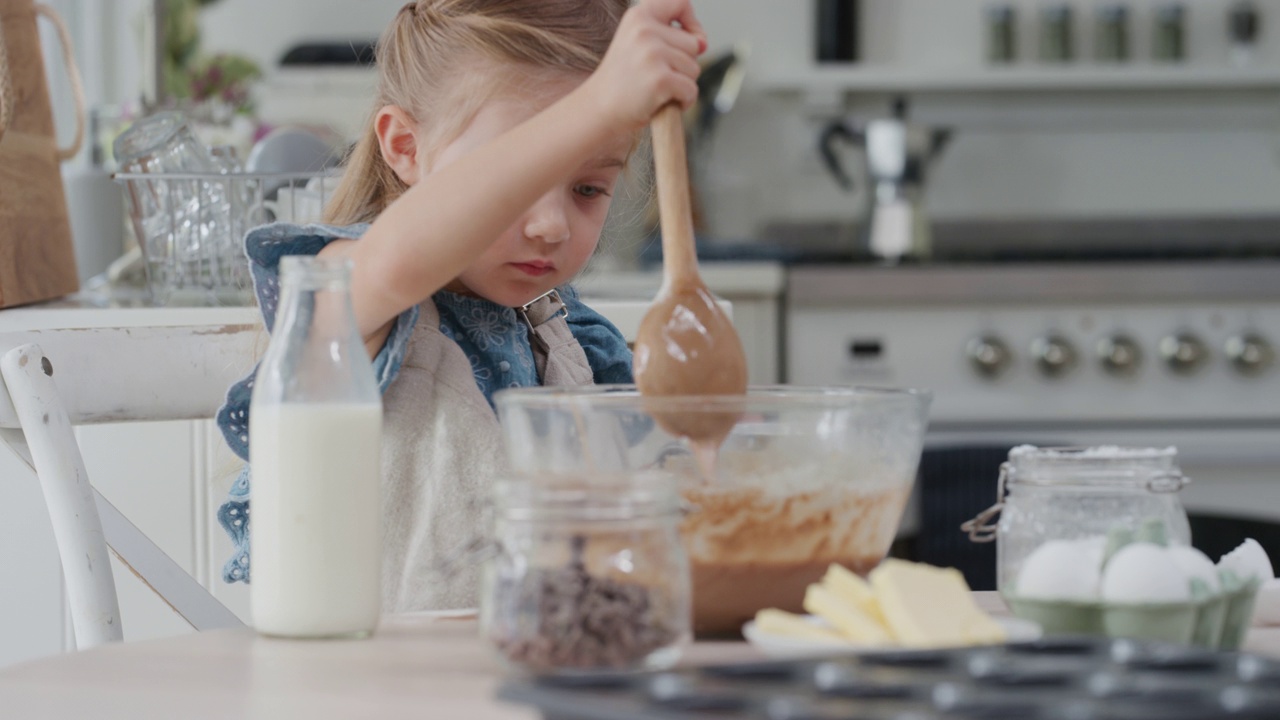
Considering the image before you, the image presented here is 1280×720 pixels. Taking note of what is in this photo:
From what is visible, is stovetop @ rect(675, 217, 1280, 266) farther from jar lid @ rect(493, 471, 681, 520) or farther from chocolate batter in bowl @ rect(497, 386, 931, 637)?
jar lid @ rect(493, 471, 681, 520)

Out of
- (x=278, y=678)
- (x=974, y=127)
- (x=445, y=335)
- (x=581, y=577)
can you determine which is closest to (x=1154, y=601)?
(x=581, y=577)

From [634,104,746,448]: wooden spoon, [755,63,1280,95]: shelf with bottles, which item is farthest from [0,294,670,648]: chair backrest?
[755,63,1280,95]: shelf with bottles

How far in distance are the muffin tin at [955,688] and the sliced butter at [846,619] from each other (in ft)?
0.16

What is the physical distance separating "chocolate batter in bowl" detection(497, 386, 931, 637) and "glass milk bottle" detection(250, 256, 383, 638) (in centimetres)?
7

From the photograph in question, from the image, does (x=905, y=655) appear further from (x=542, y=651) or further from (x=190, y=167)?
(x=190, y=167)

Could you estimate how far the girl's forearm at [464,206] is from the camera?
76cm

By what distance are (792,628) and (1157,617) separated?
140mm

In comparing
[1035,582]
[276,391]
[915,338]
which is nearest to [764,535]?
[1035,582]

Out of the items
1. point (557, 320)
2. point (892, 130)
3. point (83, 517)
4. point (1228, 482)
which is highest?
point (892, 130)

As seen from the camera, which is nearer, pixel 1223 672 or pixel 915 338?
pixel 1223 672

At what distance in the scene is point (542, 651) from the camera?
0.54m

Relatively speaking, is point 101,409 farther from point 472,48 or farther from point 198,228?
point 198,228

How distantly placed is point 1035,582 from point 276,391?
0.32 m

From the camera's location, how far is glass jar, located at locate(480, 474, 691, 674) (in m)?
0.54
